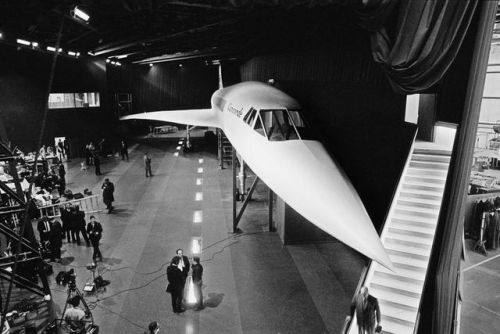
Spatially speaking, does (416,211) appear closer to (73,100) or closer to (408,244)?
(408,244)

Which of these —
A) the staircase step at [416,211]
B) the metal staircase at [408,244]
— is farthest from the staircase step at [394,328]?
the staircase step at [416,211]

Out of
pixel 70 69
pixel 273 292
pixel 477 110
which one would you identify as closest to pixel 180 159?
pixel 70 69

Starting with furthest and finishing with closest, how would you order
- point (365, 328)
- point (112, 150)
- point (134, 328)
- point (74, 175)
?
point (112, 150)
point (74, 175)
point (134, 328)
point (365, 328)

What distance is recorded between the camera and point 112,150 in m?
29.7

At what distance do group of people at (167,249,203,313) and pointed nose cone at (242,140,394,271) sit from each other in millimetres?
3274

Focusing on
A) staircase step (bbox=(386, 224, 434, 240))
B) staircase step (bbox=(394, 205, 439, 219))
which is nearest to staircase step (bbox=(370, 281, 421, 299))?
staircase step (bbox=(386, 224, 434, 240))

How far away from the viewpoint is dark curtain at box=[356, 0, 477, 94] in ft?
18.8

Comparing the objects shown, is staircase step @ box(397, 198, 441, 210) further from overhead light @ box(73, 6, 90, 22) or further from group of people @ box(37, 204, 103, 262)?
overhead light @ box(73, 6, 90, 22)

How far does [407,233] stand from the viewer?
9227 mm

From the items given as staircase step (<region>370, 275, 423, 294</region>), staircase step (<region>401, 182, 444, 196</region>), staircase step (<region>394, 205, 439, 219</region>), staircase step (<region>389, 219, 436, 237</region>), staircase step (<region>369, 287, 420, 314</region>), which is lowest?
staircase step (<region>369, 287, 420, 314</region>)

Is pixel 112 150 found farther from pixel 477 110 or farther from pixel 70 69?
pixel 477 110

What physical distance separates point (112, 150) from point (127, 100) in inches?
450

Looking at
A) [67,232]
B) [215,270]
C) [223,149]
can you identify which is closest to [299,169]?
[215,270]

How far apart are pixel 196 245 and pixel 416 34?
10.0m
